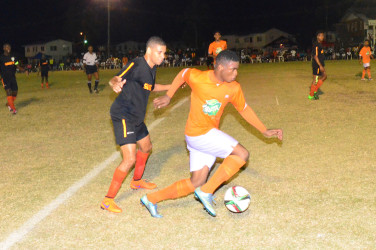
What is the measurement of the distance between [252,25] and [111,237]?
123509 mm

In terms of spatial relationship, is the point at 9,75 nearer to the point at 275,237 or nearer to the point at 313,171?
the point at 313,171

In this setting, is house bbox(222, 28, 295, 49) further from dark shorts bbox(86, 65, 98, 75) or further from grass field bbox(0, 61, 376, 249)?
grass field bbox(0, 61, 376, 249)

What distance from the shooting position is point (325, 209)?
4.75m

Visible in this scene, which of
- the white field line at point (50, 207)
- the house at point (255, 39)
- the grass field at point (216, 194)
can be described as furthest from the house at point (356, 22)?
the white field line at point (50, 207)

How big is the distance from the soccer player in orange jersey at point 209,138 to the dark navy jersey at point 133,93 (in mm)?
373

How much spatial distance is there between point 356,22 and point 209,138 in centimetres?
9176

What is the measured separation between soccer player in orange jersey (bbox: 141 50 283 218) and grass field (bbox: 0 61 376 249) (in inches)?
12.1

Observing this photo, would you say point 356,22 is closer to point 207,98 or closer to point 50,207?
point 207,98

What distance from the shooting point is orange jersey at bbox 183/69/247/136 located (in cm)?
452

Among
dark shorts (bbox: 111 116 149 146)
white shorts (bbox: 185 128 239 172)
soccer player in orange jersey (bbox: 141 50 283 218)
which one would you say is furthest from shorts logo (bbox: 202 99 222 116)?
dark shorts (bbox: 111 116 149 146)

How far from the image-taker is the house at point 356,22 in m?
83.7

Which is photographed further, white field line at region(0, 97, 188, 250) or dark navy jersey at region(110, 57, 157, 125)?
dark navy jersey at region(110, 57, 157, 125)

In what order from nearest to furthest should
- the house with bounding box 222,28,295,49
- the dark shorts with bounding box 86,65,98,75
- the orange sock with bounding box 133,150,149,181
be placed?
1. the orange sock with bounding box 133,150,149,181
2. the dark shorts with bounding box 86,65,98,75
3. the house with bounding box 222,28,295,49

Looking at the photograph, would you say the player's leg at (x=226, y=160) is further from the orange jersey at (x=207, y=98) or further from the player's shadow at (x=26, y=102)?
the player's shadow at (x=26, y=102)
